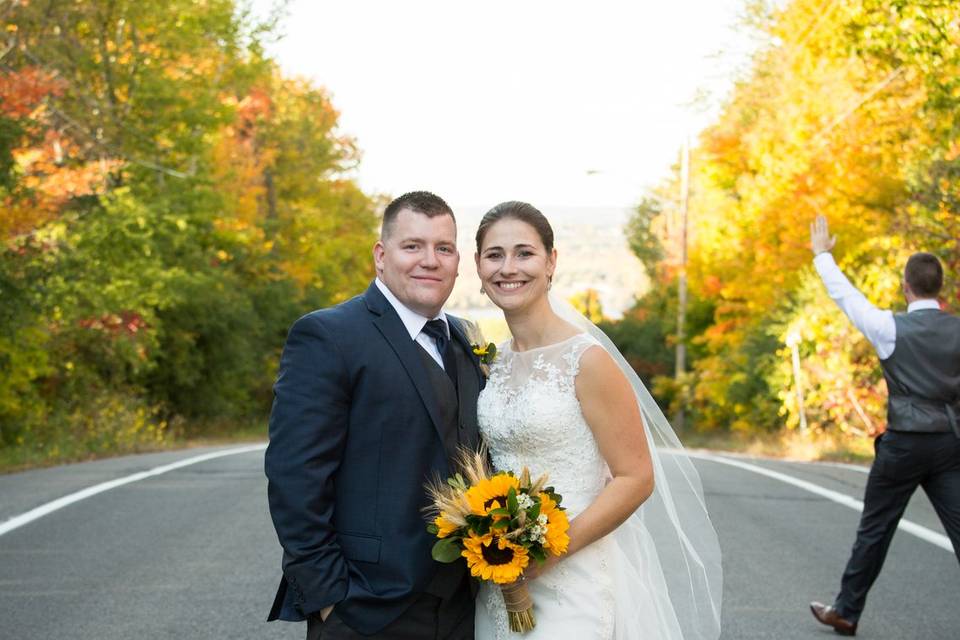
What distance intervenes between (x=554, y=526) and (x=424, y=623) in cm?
53

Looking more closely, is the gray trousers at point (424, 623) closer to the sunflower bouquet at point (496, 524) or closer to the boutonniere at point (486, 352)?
the sunflower bouquet at point (496, 524)

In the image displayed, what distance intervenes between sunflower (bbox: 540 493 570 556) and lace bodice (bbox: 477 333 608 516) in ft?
1.00

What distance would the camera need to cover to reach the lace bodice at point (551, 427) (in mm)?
4277

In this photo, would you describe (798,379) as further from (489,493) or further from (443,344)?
(489,493)

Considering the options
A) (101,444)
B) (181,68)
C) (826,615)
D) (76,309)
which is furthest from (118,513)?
(181,68)

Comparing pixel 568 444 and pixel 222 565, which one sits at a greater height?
pixel 568 444

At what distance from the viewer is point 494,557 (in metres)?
3.88

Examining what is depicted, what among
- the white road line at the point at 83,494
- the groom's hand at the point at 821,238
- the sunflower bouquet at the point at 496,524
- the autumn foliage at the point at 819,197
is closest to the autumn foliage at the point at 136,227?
the white road line at the point at 83,494

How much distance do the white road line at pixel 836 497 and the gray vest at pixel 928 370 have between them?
1.37m

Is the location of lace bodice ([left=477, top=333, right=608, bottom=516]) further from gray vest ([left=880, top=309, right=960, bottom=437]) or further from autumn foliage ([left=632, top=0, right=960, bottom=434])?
autumn foliage ([left=632, top=0, right=960, bottom=434])

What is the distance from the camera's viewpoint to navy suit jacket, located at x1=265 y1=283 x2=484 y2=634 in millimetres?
3867

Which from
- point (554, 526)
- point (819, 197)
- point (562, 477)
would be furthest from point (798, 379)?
point (554, 526)

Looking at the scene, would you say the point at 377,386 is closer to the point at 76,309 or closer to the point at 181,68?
the point at 76,309

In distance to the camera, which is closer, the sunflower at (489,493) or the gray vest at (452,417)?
the sunflower at (489,493)
